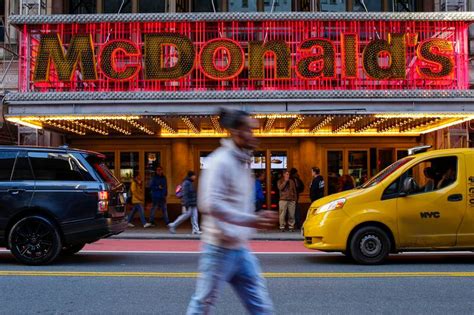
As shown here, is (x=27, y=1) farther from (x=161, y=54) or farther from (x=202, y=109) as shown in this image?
(x=202, y=109)

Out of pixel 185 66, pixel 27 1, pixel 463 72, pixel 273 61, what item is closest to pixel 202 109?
pixel 185 66

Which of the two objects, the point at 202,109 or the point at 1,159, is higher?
the point at 202,109

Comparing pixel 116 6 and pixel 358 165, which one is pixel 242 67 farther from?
pixel 116 6

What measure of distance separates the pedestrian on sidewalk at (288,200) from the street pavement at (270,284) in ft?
17.4

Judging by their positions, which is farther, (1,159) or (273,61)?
(273,61)

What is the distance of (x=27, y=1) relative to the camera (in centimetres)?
1945

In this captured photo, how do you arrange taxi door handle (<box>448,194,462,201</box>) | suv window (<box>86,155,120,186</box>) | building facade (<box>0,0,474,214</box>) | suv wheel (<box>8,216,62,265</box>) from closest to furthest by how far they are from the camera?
suv wheel (<box>8,216,62,265</box>) → taxi door handle (<box>448,194,462,201</box>) → suv window (<box>86,155,120,186</box>) → building facade (<box>0,0,474,214</box>)

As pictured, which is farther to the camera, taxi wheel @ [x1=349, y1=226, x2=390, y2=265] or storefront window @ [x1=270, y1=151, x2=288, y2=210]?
storefront window @ [x1=270, y1=151, x2=288, y2=210]

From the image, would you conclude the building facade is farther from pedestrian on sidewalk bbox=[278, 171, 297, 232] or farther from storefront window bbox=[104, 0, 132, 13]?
storefront window bbox=[104, 0, 132, 13]

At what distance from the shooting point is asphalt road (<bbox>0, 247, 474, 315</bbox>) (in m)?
6.89

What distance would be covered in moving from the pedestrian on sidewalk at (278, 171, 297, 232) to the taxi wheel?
7006 mm

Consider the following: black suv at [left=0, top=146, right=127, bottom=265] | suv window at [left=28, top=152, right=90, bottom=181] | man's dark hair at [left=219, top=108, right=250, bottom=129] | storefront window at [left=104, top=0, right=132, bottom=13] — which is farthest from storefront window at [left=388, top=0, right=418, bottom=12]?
man's dark hair at [left=219, top=108, right=250, bottom=129]

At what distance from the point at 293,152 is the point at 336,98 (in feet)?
20.8

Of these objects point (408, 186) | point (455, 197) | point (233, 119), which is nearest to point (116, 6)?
point (408, 186)
